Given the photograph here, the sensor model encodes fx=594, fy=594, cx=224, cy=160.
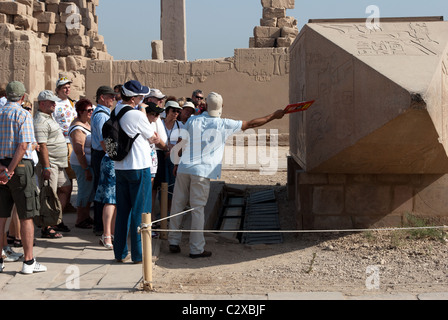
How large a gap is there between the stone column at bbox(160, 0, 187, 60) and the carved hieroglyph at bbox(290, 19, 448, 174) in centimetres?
1498

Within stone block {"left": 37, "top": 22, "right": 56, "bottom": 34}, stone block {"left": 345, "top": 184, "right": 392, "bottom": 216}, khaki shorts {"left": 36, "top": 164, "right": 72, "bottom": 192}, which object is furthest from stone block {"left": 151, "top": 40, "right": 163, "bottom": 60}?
stone block {"left": 345, "top": 184, "right": 392, "bottom": 216}

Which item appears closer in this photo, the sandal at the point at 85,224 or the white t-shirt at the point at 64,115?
the sandal at the point at 85,224

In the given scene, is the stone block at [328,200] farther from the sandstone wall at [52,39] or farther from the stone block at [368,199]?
the sandstone wall at [52,39]

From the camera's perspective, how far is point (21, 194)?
16.6ft

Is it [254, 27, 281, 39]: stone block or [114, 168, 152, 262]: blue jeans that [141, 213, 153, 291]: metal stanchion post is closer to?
[114, 168, 152, 262]: blue jeans

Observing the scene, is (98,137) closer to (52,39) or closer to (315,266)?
(315,266)

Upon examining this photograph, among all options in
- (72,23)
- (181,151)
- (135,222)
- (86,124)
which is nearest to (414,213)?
(181,151)

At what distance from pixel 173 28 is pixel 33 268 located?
1721 centimetres

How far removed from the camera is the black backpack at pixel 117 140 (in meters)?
5.26

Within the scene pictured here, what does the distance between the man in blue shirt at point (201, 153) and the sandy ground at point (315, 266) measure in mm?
414

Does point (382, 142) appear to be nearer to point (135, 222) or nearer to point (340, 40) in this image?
point (340, 40)

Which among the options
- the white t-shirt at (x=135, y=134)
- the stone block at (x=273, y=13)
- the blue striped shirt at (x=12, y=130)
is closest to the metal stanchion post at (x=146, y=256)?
the white t-shirt at (x=135, y=134)

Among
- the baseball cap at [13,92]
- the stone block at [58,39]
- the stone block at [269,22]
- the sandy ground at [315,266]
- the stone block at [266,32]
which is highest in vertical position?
the stone block at [269,22]

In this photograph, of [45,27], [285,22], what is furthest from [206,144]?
[45,27]
